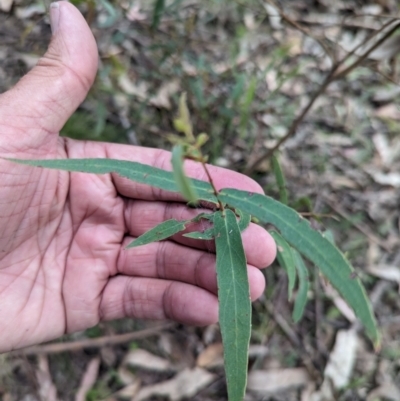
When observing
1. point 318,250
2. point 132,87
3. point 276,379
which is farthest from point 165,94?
point 318,250

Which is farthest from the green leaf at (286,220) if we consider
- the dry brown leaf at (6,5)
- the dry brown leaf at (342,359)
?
the dry brown leaf at (6,5)

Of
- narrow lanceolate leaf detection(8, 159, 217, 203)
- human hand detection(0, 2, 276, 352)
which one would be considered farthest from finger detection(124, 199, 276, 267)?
narrow lanceolate leaf detection(8, 159, 217, 203)

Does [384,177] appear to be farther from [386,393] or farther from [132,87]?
[132,87]

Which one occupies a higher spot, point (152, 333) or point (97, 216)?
point (97, 216)

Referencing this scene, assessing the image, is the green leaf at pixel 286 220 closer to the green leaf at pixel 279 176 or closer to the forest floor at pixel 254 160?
the green leaf at pixel 279 176

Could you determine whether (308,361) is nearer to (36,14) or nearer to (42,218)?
(42,218)

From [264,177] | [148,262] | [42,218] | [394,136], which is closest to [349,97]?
[394,136]

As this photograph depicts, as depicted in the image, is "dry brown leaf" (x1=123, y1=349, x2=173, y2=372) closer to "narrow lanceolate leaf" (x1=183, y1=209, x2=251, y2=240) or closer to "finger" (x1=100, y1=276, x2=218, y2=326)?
"finger" (x1=100, y1=276, x2=218, y2=326)
